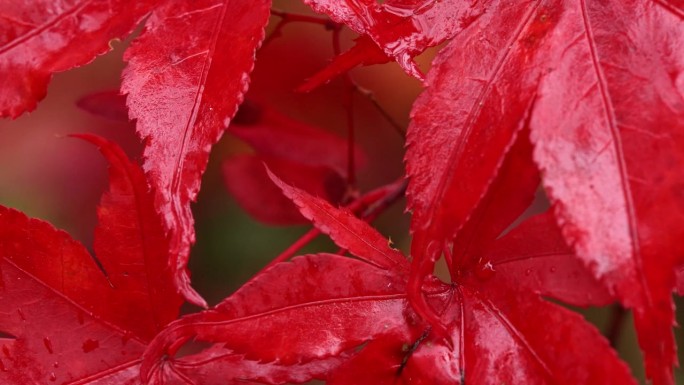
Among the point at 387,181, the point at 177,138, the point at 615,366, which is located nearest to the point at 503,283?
the point at 615,366

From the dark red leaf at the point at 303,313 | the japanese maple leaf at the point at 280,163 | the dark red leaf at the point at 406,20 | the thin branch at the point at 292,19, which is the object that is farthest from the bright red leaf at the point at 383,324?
the japanese maple leaf at the point at 280,163

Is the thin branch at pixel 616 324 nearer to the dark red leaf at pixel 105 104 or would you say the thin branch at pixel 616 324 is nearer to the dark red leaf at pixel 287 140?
the dark red leaf at pixel 287 140

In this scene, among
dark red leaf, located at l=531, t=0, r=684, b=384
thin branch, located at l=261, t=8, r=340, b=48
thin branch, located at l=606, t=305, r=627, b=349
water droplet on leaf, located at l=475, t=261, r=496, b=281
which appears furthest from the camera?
thin branch, located at l=606, t=305, r=627, b=349

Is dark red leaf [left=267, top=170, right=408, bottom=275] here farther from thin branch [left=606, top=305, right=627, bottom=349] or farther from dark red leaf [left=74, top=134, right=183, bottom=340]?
thin branch [left=606, top=305, right=627, bottom=349]

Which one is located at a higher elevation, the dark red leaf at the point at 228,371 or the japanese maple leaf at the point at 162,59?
the japanese maple leaf at the point at 162,59

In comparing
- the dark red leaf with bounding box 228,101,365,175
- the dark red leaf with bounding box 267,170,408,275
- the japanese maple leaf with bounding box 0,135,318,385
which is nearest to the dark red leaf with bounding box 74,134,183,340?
the japanese maple leaf with bounding box 0,135,318,385

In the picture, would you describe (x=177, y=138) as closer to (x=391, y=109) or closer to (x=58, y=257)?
(x=58, y=257)
